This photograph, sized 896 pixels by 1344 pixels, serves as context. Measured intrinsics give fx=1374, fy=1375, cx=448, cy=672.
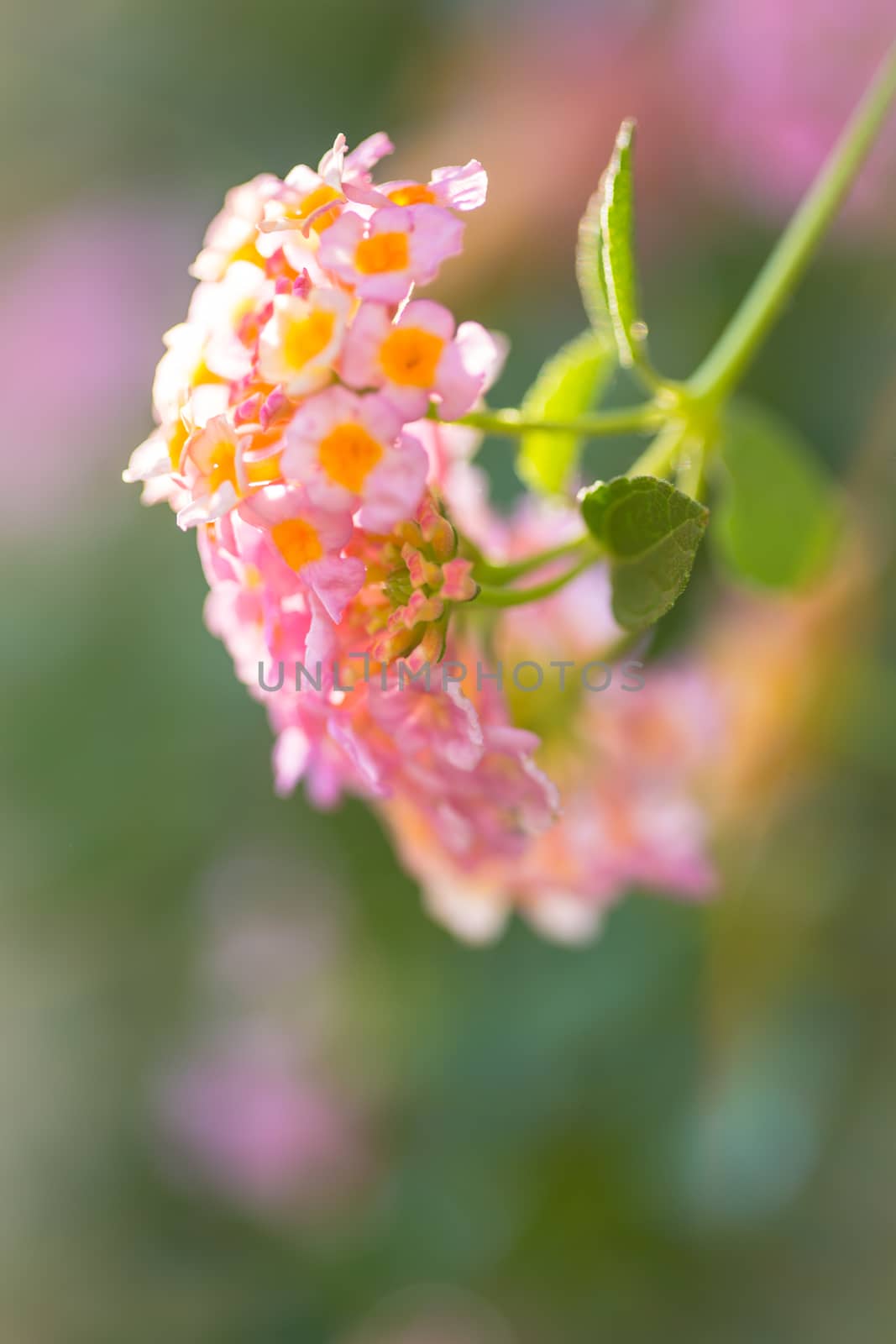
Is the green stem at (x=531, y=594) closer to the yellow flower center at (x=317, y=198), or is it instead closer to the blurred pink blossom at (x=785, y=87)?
A: the yellow flower center at (x=317, y=198)

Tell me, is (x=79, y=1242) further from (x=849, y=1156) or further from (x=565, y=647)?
(x=565, y=647)

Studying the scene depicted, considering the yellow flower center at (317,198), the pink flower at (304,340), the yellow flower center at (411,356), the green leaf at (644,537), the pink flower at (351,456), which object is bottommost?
the green leaf at (644,537)

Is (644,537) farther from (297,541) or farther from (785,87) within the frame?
(785,87)

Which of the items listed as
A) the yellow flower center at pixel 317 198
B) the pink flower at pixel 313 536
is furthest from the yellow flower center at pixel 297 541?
the yellow flower center at pixel 317 198

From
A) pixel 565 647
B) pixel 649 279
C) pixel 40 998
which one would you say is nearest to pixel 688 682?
pixel 565 647

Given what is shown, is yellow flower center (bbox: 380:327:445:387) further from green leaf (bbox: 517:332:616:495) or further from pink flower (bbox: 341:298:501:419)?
green leaf (bbox: 517:332:616:495)

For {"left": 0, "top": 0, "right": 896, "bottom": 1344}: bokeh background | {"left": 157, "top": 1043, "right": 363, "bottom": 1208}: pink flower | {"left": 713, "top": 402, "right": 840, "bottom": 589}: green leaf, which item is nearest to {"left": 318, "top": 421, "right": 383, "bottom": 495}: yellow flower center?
{"left": 713, "top": 402, "right": 840, "bottom": 589}: green leaf
